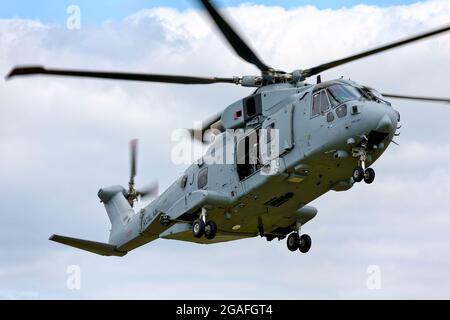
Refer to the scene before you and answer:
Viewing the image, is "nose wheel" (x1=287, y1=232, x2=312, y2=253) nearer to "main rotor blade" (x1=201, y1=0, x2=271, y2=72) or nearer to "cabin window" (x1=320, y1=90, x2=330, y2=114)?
"cabin window" (x1=320, y1=90, x2=330, y2=114)

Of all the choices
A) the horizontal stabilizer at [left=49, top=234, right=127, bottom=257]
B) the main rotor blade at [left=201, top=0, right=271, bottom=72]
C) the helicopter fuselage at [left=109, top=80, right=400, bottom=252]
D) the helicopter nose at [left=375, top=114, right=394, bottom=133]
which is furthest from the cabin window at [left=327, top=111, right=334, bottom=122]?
the horizontal stabilizer at [left=49, top=234, right=127, bottom=257]

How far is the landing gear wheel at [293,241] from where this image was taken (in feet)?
94.1

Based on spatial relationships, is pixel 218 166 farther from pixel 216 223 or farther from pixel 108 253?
pixel 108 253

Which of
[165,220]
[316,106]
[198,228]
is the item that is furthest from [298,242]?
[316,106]

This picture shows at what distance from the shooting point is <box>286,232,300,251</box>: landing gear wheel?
28688mm

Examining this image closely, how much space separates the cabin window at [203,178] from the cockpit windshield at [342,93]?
5.85 m

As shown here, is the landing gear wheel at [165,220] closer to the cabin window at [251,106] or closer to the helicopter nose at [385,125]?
the cabin window at [251,106]

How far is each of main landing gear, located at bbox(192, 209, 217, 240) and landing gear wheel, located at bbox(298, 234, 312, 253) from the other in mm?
3406

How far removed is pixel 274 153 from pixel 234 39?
13.2ft

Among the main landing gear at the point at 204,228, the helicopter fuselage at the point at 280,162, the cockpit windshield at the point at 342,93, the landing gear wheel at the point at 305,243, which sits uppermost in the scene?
the cockpit windshield at the point at 342,93

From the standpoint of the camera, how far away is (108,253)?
33094mm

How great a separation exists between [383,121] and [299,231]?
21.7 feet

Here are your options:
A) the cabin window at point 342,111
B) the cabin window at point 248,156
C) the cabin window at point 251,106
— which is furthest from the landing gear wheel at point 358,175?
the cabin window at point 251,106

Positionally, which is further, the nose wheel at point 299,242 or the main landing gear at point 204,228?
the nose wheel at point 299,242
